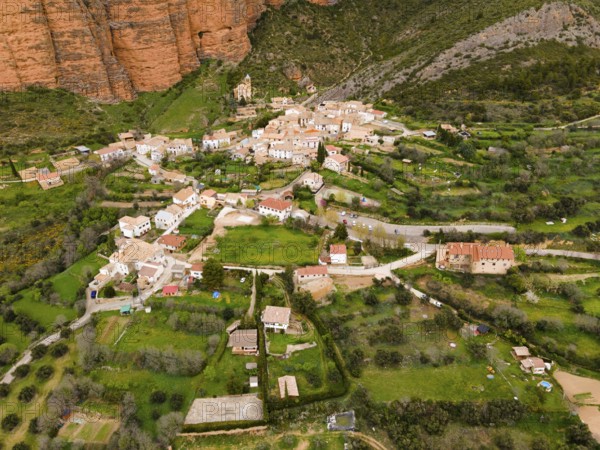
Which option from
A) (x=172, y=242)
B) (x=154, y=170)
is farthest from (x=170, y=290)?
(x=154, y=170)

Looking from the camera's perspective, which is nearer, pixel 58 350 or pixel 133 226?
pixel 58 350

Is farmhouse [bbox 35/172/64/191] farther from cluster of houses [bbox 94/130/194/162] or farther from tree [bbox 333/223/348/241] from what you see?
tree [bbox 333/223/348/241]

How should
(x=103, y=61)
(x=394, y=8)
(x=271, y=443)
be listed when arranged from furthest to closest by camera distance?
1. (x=394, y=8)
2. (x=103, y=61)
3. (x=271, y=443)

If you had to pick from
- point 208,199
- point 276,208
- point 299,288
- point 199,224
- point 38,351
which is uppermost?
point 208,199

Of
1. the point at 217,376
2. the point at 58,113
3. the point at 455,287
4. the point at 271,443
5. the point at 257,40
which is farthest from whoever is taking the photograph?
the point at 257,40

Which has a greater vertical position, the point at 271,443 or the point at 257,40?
the point at 257,40

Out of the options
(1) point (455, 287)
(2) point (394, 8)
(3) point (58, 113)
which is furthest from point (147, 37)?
(1) point (455, 287)

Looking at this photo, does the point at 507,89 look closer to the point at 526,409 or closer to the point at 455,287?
the point at 455,287

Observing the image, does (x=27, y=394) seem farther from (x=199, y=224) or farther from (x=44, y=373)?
(x=199, y=224)
